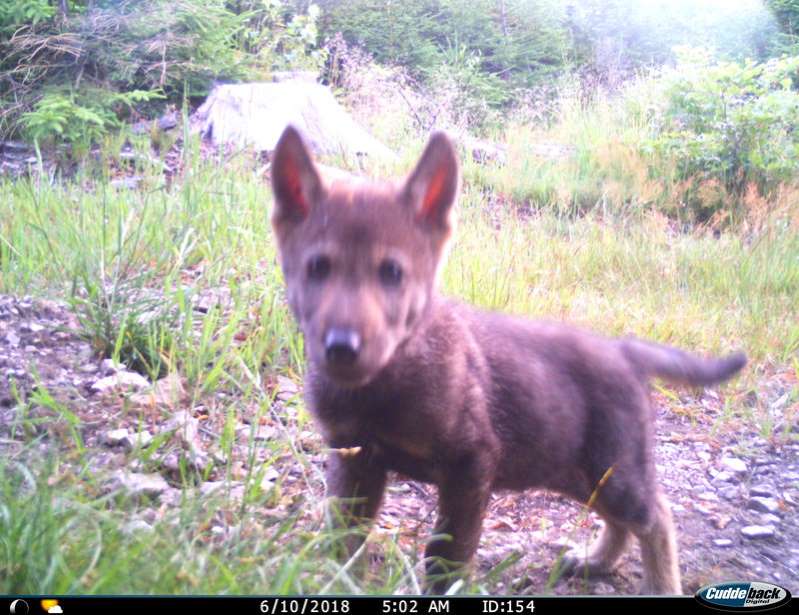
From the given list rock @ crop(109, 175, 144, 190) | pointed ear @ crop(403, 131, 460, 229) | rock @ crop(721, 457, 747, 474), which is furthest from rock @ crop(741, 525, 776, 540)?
rock @ crop(109, 175, 144, 190)

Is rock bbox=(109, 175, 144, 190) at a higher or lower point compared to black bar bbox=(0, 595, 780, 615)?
higher

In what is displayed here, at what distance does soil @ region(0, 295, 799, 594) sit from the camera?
3.00 meters

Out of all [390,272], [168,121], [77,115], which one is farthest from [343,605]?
[168,121]

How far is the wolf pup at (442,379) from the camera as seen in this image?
97.3 inches

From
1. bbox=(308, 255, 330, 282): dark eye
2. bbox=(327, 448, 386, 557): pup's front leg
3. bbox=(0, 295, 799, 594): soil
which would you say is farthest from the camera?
bbox=(0, 295, 799, 594): soil

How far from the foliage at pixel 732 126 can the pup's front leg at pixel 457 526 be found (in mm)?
3004

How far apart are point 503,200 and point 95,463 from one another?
8.85 feet

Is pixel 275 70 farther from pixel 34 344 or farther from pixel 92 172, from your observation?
pixel 34 344

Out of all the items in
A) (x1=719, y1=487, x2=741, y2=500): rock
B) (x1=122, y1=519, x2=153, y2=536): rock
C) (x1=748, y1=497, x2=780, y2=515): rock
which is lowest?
(x1=719, y1=487, x2=741, y2=500): rock

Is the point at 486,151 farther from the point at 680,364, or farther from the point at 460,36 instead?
the point at 680,364

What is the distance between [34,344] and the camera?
367 centimetres

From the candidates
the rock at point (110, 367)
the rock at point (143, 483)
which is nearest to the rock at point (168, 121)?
the rock at point (110, 367)

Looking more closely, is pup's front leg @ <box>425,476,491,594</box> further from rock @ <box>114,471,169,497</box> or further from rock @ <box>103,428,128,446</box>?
rock @ <box>103,428,128,446</box>

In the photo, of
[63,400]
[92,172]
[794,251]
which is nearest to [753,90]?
[794,251]
